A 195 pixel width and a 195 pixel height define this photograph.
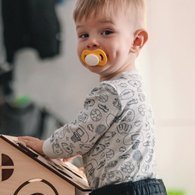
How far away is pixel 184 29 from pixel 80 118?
962 mm

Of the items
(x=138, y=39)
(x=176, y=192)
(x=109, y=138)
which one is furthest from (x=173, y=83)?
(x=109, y=138)

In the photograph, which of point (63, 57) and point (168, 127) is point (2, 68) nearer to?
point (63, 57)

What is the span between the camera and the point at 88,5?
85 cm

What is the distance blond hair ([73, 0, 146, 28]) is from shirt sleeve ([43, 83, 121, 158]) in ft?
0.42

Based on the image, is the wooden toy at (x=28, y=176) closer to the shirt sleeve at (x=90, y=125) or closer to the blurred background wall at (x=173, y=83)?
the shirt sleeve at (x=90, y=125)

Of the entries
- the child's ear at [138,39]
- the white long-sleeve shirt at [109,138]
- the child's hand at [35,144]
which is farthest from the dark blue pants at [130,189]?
the child's ear at [138,39]

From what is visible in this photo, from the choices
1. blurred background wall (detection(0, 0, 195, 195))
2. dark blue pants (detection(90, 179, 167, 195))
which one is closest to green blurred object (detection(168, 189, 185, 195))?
blurred background wall (detection(0, 0, 195, 195))

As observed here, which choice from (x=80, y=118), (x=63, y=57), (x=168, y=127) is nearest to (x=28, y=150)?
(x=80, y=118)

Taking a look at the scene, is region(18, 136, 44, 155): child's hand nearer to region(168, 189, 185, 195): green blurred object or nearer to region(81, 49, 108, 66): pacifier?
region(81, 49, 108, 66): pacifier

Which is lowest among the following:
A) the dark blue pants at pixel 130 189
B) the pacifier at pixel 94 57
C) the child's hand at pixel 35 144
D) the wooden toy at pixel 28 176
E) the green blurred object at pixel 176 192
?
the dark blue pants at pixel 130 189

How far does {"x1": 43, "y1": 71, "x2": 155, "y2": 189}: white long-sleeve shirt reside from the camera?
2.65 feet

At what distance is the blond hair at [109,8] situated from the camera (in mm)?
845

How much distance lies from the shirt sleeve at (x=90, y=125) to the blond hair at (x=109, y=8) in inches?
5.1

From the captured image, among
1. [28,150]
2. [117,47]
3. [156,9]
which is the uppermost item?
[156,9]
